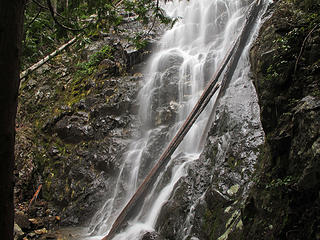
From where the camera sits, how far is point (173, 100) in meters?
10.4

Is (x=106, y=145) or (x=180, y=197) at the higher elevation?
(x=106, y=145)

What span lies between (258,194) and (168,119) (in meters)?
7.03

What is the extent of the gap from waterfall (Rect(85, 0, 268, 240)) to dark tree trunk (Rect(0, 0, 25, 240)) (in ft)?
16.5

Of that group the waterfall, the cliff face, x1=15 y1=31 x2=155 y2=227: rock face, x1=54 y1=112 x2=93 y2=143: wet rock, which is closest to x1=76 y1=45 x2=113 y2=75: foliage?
x1=15 y1=31 x2=155 y2=227: rock face

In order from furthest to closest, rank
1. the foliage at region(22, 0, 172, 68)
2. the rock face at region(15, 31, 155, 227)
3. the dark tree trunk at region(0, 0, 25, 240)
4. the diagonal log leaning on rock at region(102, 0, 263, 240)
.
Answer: the rock face at region(15, 31, 155, 227) < the diagonal log leaning on rock at region(102, 0, 263, 240) < the foliage at region(22, 0, 172, 68) < the dark tree trunk at region(0, 0, 25, 240)

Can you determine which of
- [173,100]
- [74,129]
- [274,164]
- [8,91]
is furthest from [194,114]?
[8,91]

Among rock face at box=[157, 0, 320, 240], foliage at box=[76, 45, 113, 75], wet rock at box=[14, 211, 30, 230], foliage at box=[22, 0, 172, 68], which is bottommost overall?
wet rock at box=[14, 211, 30, 230]

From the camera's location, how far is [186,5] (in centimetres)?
1638

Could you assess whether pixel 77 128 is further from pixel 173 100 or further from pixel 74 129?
pixel 173 100

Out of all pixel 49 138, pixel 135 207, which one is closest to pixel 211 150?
pixel 135 207

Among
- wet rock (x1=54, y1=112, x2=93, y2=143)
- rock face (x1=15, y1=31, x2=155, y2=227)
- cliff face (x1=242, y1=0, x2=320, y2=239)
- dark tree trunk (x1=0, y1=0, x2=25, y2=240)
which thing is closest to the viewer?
dark tree trunk (x1=0, y1=0, x2=25, y2=240)

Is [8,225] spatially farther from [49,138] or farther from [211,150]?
[49,138]

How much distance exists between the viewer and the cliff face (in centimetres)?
232

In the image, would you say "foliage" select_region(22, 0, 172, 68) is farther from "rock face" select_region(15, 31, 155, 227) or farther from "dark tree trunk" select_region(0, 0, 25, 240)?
"rock face" select_region(15, 31, 155, 227)
